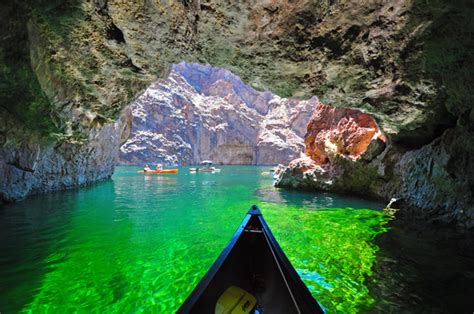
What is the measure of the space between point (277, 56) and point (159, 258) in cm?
659

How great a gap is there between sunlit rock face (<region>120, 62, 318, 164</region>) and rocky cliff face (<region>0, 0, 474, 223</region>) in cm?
7556

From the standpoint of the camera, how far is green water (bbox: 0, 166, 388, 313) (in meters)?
4.23

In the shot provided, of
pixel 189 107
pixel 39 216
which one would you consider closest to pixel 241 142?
pixel 189 107

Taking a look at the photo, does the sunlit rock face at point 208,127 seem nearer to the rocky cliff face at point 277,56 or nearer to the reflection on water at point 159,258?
the reflection on water at point 159,258

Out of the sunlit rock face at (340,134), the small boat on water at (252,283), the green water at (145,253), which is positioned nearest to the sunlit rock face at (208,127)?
the sunlit rock face at (340,134)

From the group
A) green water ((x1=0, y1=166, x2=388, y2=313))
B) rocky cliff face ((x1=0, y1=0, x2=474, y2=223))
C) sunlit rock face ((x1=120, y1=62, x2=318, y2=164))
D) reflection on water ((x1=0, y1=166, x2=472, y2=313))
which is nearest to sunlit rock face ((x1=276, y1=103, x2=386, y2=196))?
green water ((x1=0, y1=166, x2=388, y2=313))

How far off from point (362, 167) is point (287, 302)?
1576cm

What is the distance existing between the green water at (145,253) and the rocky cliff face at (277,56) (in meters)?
4.13

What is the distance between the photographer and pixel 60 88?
7922 millimetres

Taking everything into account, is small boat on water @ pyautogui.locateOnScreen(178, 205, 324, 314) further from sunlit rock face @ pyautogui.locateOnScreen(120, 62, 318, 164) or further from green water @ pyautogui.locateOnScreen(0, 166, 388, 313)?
sunlit rock face @ pyautogui.locateOnScreen(120, 62, 318, 164)

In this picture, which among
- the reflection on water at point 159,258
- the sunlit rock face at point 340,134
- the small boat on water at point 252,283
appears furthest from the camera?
the sunlit rock face at point 340,134

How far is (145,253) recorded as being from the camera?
6.37m

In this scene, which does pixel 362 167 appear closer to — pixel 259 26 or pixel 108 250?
pixel 259 26

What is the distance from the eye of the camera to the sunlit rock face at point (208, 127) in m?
82.4
